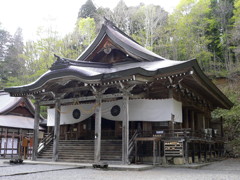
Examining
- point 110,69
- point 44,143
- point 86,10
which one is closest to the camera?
point 110,69

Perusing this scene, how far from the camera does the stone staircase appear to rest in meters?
10.7

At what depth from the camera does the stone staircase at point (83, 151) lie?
10734 mm

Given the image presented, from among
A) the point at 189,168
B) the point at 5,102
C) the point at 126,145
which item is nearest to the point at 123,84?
the point at 126,145

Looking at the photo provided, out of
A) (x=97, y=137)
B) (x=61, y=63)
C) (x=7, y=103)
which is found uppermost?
(x=61, y=63)

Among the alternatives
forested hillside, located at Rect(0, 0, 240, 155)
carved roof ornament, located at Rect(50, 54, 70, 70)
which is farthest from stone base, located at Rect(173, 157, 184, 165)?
forested hillside, located at Rect(0, 0, 240, 155)

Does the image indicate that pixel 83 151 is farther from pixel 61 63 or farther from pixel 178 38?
pixel 178 38

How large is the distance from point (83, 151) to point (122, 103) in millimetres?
2900

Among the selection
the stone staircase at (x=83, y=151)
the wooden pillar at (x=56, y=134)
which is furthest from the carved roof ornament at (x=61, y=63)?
the stone staircase at (x=83, y=151)

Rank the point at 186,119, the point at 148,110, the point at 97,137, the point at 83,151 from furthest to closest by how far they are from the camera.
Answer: the point at 186,119 < the point at 83,151 < the point at 148,110 < the point at 97,137

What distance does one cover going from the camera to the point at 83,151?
11.6m

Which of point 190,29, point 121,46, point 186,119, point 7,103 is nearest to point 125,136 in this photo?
point 121,46

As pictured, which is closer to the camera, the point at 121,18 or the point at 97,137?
the point at 97,137

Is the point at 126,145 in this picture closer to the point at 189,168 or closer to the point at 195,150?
the point at 189,168

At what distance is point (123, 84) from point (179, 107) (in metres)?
3.55
